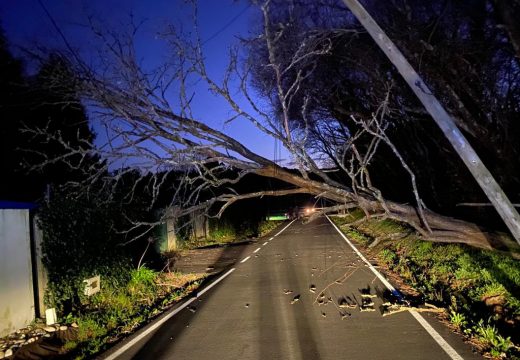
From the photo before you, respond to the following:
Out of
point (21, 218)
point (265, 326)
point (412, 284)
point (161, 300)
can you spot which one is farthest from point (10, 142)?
point (412, 284)

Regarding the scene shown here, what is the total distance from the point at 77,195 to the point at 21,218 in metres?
1.55

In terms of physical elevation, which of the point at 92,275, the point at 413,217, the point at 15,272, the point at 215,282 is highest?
the point at 413,217

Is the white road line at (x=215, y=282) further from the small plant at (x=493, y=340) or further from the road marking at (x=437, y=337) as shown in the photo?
the small plant at (x=493, y=340)

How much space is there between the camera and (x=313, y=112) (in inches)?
832

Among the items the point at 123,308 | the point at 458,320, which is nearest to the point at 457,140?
the point at 458,320

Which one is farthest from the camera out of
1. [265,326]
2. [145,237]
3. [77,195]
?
[145,237]

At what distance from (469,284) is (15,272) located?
9.07 metres

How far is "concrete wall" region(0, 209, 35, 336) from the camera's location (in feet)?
25.4

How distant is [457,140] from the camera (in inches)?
199

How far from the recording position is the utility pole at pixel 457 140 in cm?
480

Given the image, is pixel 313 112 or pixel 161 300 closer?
pixel 161 300

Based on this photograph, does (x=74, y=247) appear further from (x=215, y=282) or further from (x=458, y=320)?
(x=458, y=320)

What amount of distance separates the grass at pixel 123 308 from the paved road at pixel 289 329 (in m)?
0.72

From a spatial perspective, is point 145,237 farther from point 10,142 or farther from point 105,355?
point 105,355
